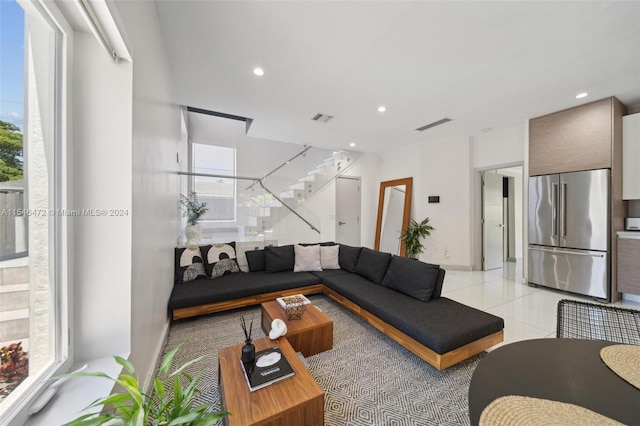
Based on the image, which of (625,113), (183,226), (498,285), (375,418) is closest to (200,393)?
(375,418)

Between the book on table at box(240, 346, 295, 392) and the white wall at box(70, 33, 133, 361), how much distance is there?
678 millimetres

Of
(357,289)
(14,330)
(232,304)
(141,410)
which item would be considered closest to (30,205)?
(14,330)

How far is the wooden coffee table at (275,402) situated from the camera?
1.12 m

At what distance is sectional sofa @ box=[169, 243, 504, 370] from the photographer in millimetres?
1906

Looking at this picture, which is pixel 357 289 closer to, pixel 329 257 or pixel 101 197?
pixel 329 257

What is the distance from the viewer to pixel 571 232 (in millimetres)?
3502

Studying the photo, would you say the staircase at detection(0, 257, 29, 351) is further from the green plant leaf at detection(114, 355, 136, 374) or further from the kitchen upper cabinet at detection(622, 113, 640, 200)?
the kitchen upper cabinet at detection(622, 113, 640, 200)

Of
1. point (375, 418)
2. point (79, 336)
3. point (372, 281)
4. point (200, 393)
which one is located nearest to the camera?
point (79, 336)

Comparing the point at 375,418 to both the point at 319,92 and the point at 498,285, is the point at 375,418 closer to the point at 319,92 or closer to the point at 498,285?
the point at 319,92

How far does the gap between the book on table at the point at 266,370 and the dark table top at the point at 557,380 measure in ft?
3.25

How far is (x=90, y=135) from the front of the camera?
47.5 inches

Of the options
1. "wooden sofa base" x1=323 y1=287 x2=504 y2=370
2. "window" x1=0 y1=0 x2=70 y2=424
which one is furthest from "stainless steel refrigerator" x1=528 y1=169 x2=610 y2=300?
"window" x1=0 y1=0 x2=70 y2=424

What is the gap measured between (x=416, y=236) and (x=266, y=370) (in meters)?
4.72

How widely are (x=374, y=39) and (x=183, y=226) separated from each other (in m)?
3.86
